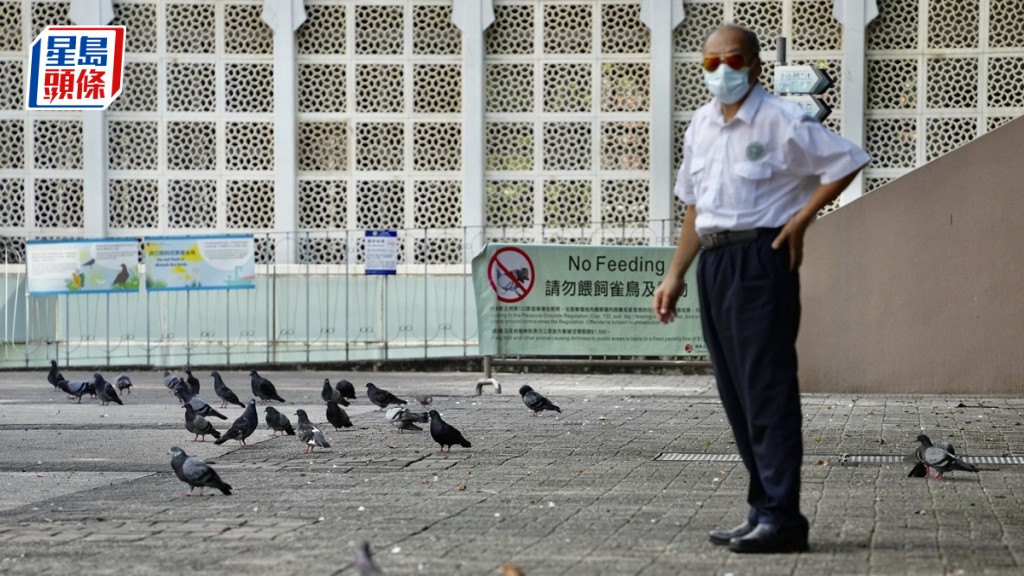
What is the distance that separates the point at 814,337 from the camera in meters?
18.5

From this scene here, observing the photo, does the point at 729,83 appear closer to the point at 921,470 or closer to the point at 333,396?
the point at 921,470

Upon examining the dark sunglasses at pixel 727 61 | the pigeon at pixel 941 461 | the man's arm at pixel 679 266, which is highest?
the dark sunglasses at pixel 727 61

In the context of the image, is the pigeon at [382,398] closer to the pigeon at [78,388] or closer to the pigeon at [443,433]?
the pigeon at [78,388]

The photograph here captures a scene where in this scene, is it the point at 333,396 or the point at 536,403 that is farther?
the point at 333,396

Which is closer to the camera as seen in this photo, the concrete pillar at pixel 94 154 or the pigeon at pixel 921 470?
the pigeon at pixel 921 470

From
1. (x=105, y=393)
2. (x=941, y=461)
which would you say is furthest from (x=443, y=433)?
(x=105, y=393)

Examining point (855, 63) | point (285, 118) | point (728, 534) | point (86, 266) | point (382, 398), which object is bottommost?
point (382, 398)

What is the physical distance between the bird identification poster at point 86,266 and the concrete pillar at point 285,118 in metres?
2.29

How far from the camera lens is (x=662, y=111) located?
25547 mm

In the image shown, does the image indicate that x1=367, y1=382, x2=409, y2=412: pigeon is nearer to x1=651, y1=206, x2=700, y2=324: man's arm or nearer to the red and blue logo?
x1=651, y1=206, x2=700, y2=324: man's arm

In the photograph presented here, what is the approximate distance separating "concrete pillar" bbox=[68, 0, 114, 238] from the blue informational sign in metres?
4.23

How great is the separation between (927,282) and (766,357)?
1139 centimetres

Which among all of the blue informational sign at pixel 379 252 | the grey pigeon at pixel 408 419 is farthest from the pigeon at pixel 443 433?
the blue informational sign at pixel 379 252

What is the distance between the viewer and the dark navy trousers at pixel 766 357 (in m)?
6.69
